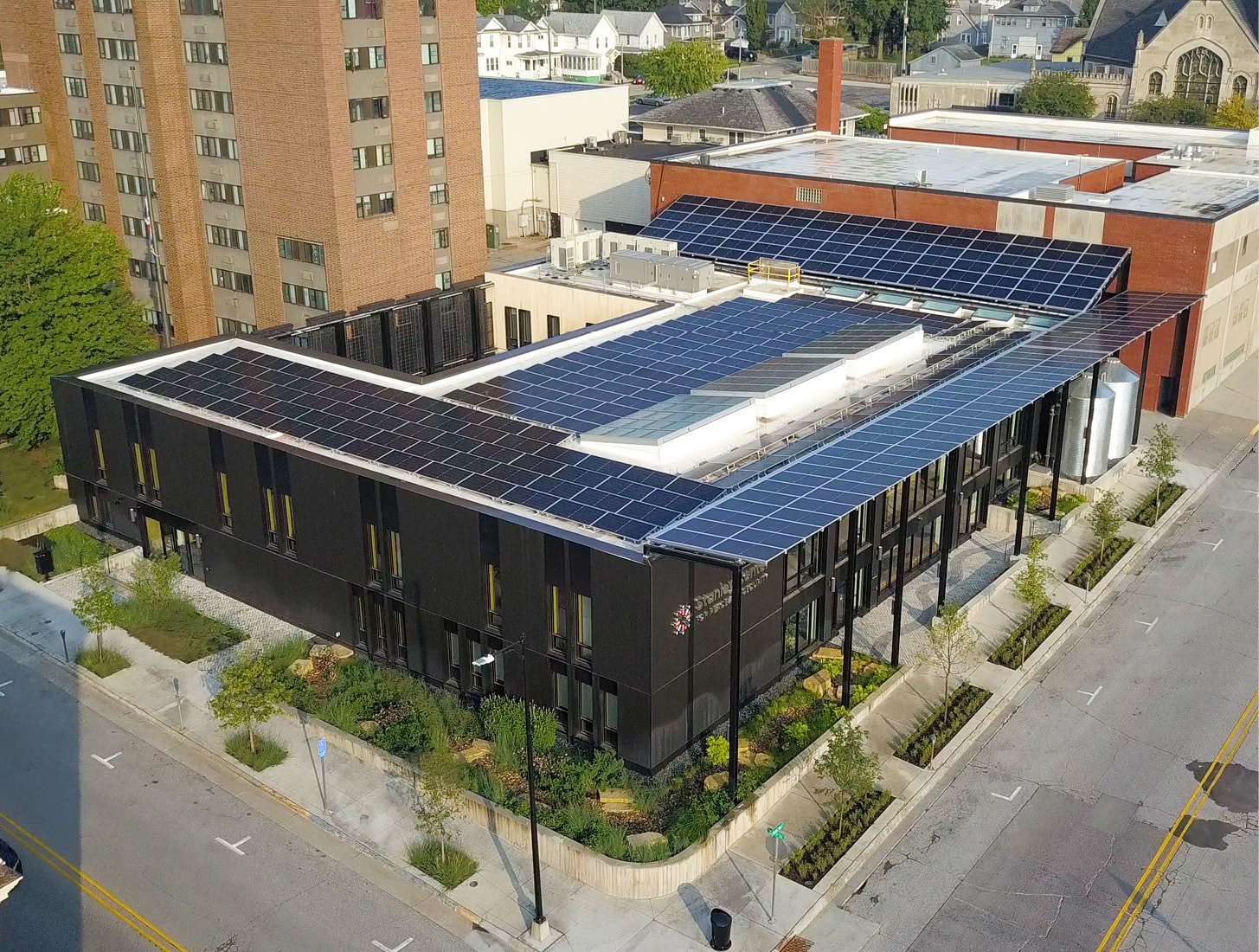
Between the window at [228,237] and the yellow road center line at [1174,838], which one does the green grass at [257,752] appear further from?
the window at [228,237]

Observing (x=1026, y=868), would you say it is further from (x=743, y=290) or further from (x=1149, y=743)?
(x=743, y=290)

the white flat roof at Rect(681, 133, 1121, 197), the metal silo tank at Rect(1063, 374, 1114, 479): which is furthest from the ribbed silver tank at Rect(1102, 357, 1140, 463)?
the white flat roof at Rect(681, 133, 1121, 197)

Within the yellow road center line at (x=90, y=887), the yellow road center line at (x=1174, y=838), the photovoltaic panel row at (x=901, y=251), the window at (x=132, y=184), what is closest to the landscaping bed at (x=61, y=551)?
the yellow road center line at (x=90, y=887)

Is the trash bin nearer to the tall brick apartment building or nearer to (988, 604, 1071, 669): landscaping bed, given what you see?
(988, 604, 1071, 669): landscaping bed

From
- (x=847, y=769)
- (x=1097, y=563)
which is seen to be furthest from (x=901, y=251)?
(x=847, y=769)

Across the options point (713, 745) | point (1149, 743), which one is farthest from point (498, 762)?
point (1149, 743)

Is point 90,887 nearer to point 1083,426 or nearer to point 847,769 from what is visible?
point 847,769
